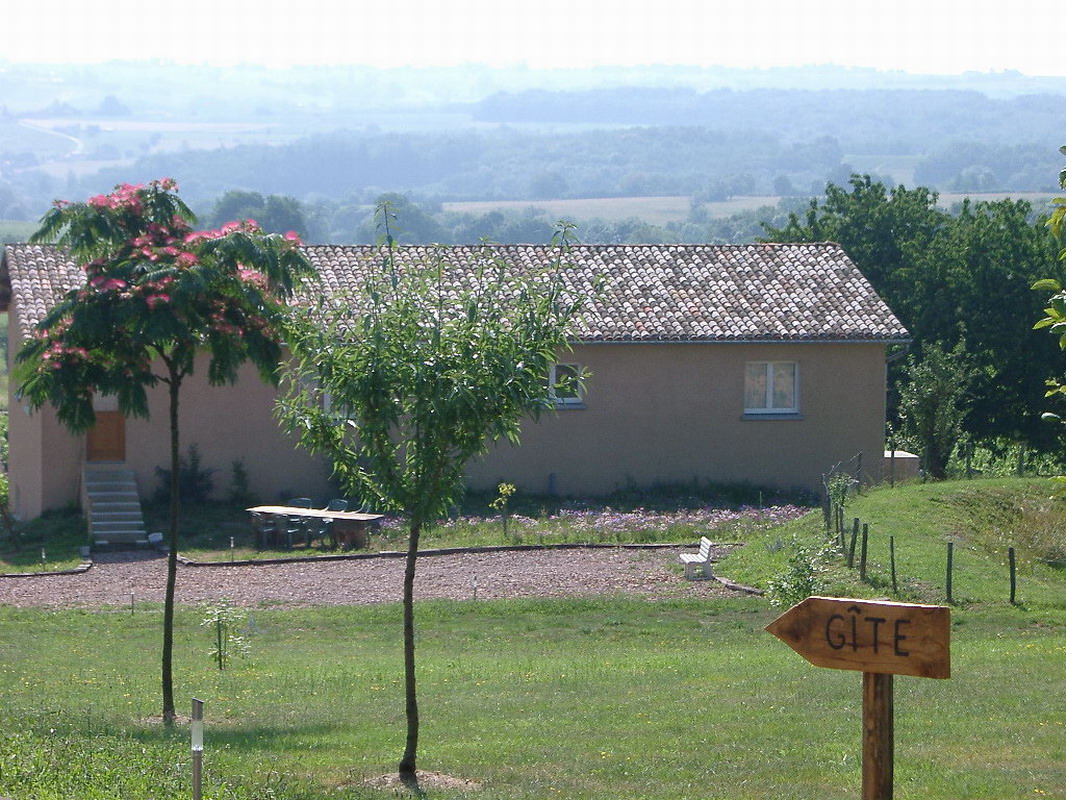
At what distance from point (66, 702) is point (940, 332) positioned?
101 ft

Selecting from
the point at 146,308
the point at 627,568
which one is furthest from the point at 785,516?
the point at 146,308

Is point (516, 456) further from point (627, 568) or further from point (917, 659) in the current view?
point (917, 659)

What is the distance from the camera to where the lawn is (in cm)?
912


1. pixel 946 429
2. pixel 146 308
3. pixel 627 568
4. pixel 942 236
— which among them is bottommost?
pixel 627 568

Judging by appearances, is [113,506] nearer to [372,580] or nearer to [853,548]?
[372,580]

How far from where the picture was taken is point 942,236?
4112 centimetres

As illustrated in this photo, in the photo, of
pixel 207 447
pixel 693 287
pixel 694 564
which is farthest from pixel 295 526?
pixel 693 287

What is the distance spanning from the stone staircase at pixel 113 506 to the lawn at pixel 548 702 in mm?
6538

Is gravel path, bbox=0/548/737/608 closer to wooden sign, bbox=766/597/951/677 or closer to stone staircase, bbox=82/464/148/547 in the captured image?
stone staircase, bbox=82/464/148/547

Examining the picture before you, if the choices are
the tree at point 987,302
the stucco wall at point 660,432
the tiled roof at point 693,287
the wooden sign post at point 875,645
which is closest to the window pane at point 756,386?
the stucco wall at point 660,432

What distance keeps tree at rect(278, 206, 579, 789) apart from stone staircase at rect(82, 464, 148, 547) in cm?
1806

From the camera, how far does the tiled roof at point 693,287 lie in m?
31.2

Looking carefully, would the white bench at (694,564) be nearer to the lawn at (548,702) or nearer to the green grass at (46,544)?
the lawn at (548,702)

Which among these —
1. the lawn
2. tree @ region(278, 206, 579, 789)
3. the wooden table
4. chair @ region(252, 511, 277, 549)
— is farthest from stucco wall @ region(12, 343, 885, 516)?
tree @ region(278, 206, 579, 789)
